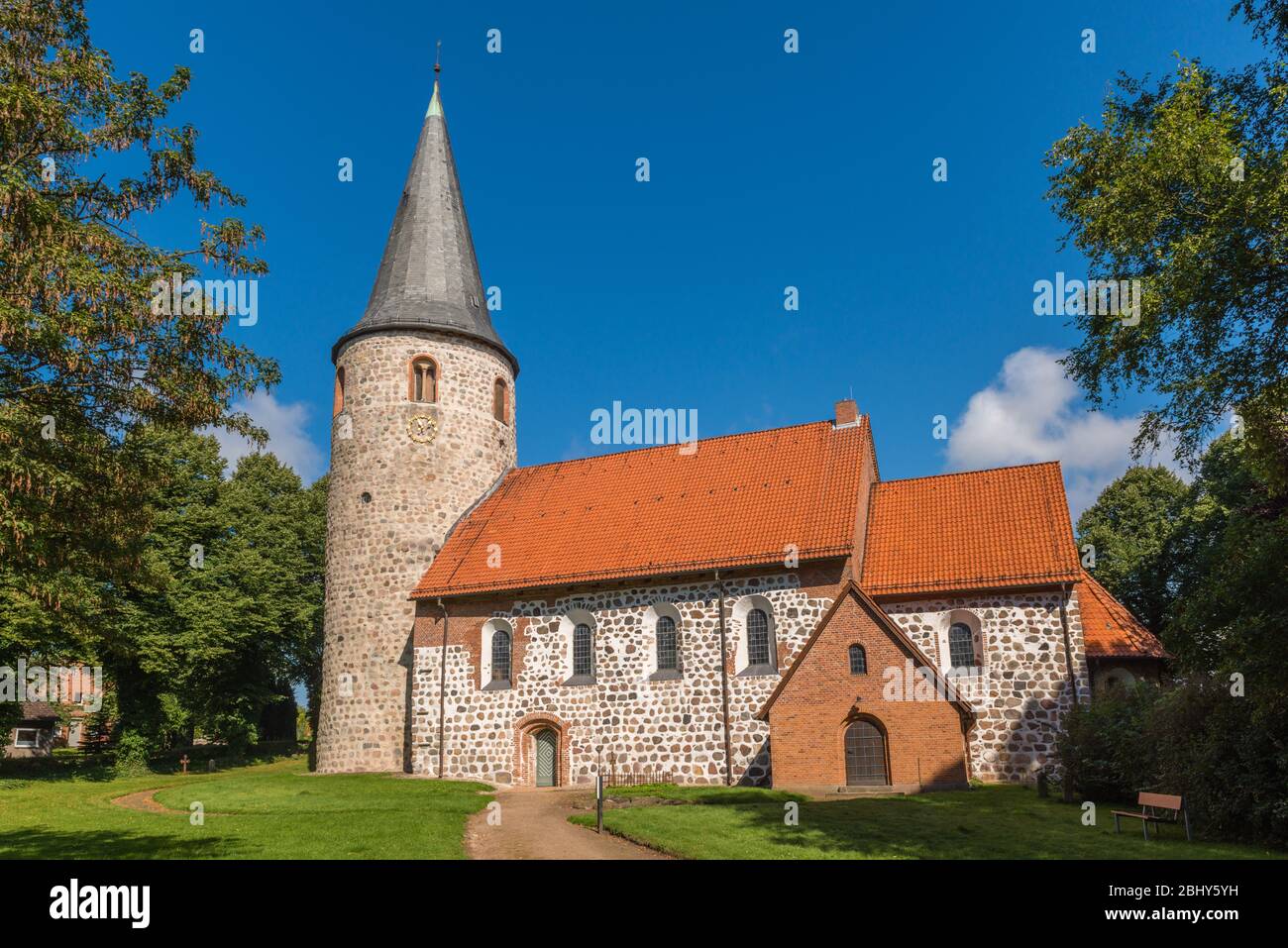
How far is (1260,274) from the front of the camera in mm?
11070

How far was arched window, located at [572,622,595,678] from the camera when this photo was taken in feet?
77.2

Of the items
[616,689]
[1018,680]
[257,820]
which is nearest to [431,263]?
[616,689]

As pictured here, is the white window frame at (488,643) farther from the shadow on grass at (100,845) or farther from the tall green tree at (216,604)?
the shadow on grass at (100,845)

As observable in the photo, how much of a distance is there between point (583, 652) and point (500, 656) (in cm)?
260

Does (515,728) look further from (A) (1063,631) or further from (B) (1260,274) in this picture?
(B) (1260,274)

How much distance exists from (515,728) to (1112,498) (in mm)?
26344

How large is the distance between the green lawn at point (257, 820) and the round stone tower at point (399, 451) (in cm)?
246

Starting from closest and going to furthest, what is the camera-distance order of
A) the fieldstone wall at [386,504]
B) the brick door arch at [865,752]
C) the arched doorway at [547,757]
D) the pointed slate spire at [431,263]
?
the brick door arch at [865,752] < the arched doorway at [547,757] < the fieldstone wall at [386,504] < the pointed slate spire at [431,263]

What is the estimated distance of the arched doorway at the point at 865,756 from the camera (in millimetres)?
18656

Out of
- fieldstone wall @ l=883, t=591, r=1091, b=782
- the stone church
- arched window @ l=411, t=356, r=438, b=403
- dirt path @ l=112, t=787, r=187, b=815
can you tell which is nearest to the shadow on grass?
dirt path @ l=112, t=787, r=187, b=815

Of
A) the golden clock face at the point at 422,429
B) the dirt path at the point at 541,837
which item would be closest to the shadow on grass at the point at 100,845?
the dirt path at the point at 541,837

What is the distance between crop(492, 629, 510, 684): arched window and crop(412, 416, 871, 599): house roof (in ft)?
4.76

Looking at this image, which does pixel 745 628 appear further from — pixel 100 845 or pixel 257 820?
pixel 100 845

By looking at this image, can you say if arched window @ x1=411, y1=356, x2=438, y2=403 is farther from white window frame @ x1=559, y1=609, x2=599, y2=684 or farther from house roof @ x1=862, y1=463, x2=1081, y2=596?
house roof @ x1=862, y1=463, x2=1081, y2=596
